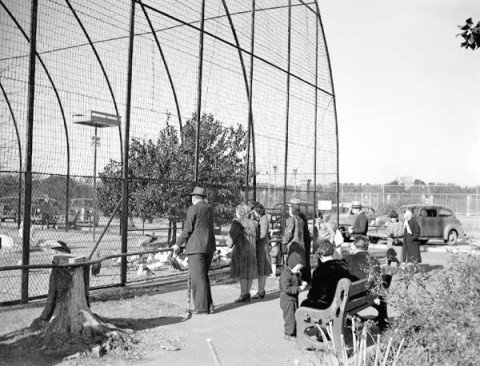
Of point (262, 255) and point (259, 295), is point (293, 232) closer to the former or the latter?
point (262, 255)

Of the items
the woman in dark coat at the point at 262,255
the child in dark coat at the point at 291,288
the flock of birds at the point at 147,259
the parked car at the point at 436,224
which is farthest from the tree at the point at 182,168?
the parked car at the point at 436,224

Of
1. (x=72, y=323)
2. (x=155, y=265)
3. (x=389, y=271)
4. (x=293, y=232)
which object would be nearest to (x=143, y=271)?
(x=155, y=265)

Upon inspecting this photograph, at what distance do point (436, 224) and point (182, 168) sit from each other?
12.5 m

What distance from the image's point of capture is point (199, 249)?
7.86 metres

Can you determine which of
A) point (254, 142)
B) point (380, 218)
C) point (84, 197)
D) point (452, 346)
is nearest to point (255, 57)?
point (254, 142)

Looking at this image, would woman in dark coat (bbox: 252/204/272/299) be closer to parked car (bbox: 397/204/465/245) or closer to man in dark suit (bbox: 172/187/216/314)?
man in dark suit (bbox: 172/187/216/314)

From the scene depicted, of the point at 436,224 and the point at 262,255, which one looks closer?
the point at 262,255

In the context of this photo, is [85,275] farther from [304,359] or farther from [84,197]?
[84,197]

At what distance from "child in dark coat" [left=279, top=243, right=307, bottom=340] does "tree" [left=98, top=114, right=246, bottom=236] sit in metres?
6.77

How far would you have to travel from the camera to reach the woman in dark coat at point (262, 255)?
9.21m

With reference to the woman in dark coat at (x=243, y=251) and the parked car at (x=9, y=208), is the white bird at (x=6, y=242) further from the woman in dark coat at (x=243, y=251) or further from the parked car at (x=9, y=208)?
the woman in dark coat at (x=243, y=251)

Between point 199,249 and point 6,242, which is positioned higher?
point 199,249

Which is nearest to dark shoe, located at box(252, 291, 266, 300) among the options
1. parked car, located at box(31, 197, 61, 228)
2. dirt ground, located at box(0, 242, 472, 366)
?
dirt ground, located at box(0, 242, 472, 366)

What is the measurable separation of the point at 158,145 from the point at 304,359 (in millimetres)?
8714
